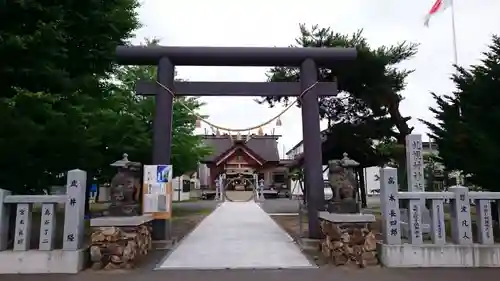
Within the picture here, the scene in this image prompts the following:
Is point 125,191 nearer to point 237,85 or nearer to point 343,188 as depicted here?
point 237,85

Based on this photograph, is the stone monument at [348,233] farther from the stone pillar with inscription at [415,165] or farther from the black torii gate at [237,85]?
the stone pillar with inscription at [415,165]

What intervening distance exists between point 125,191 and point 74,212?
4.48 feet

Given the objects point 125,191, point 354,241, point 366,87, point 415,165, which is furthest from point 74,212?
point 366,87

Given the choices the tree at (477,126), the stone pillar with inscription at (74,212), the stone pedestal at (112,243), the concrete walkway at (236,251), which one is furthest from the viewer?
the tree at (477,126)

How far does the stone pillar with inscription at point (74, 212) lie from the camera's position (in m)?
6.96

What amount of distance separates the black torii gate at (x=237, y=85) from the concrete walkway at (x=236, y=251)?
974 mm

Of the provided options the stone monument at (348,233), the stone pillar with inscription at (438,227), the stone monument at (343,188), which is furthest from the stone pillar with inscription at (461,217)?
the stone monument at (343,188)

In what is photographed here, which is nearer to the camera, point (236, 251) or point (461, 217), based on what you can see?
point (461, 217)

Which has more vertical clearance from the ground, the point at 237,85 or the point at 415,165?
the point at 237,85

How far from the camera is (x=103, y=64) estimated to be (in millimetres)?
11820

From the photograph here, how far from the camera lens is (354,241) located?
7355 mm

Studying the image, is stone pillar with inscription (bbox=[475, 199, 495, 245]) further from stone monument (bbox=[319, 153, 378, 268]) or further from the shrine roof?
the shrine roof

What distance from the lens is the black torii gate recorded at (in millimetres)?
9328

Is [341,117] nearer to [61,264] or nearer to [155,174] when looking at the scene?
[155,174]
